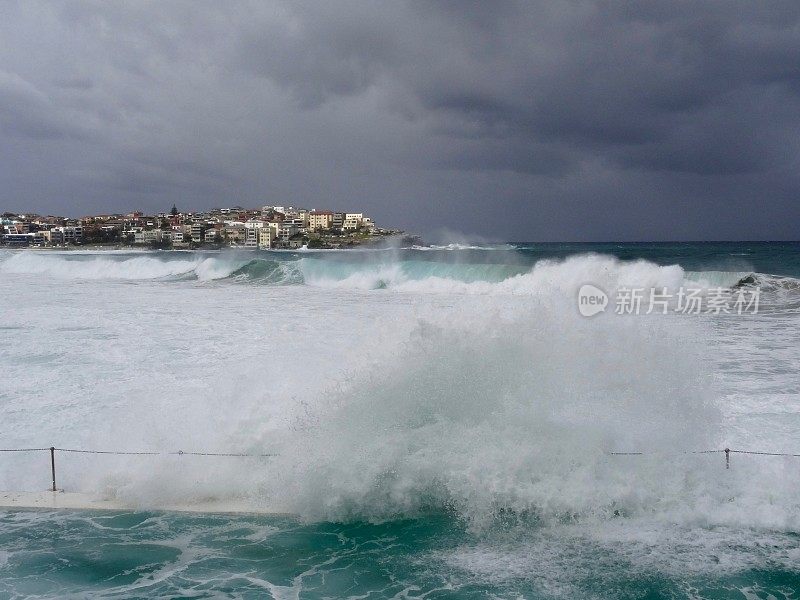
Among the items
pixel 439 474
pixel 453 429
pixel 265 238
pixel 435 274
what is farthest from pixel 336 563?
pixel 265 238

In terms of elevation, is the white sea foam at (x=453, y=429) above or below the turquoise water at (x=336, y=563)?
above

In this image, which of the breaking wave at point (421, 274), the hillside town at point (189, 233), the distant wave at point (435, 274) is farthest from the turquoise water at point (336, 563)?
the hillside town at point (189, 233)

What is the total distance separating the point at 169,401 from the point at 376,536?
194 inches

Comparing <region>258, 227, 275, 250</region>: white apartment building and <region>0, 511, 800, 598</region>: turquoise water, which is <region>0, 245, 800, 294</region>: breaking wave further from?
<region>258, 227, 275, 250</region>: white apartment building

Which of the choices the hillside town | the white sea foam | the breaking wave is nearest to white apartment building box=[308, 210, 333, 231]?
the hillside town

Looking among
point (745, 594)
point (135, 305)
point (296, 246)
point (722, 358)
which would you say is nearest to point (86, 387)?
point (745, 594)

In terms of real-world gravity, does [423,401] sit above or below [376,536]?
above

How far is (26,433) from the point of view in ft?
27.3

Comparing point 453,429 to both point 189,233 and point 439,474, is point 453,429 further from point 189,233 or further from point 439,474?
point 189,233

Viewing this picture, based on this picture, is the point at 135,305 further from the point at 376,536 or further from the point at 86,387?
the point at 376,536

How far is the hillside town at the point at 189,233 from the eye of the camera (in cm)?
12975

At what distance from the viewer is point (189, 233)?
12900cm

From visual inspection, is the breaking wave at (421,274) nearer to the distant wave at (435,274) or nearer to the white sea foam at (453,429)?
the distant wave at (435,274)

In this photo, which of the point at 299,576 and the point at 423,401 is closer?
the point at 299,576
